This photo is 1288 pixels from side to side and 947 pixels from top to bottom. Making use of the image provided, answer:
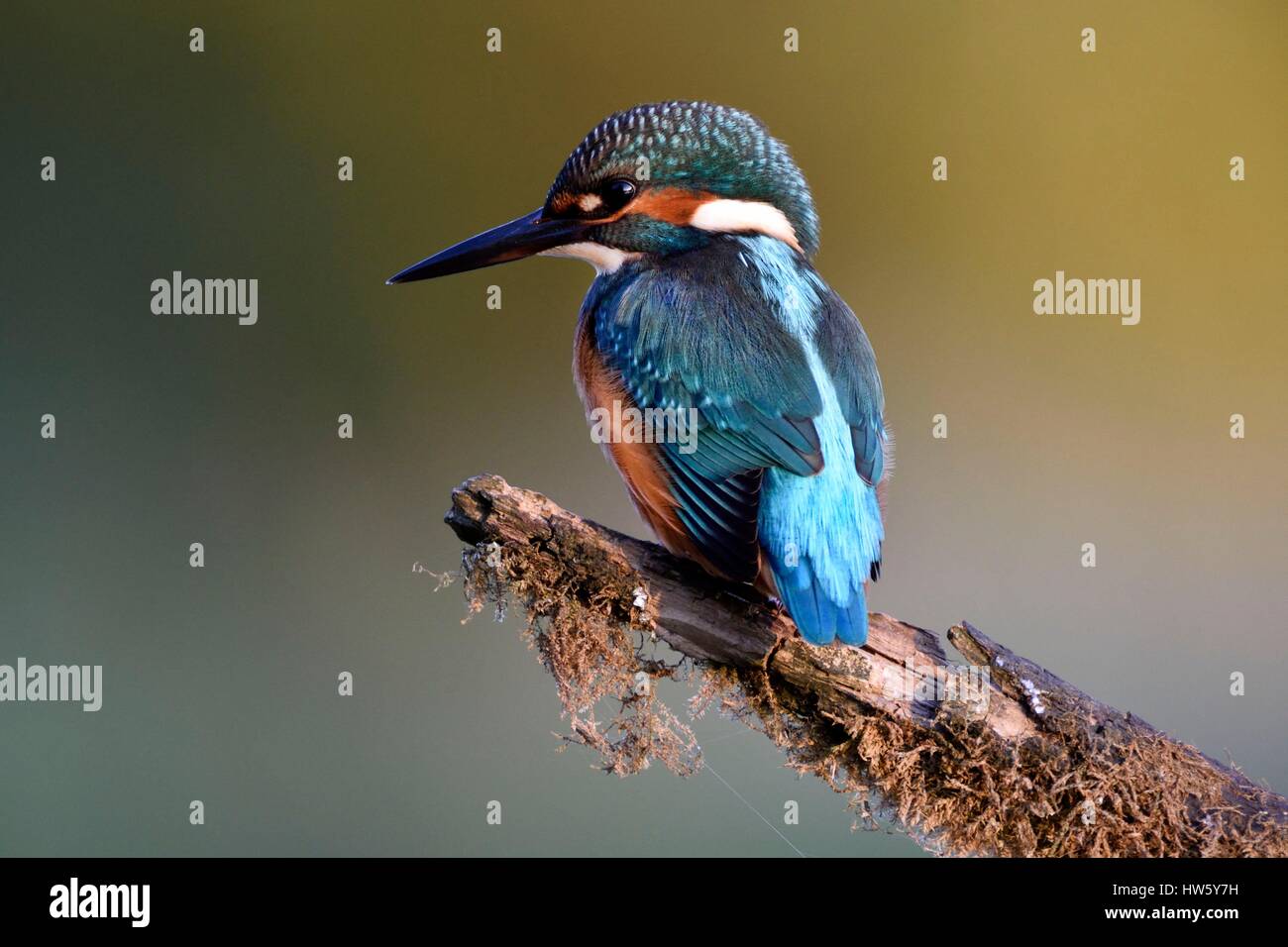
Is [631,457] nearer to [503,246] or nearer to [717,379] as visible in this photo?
[717,379]

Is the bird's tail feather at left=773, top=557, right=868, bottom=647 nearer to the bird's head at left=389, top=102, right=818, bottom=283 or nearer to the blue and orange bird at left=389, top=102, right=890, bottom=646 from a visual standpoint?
the blue and orange bird at left=389, top=102, right=890, bottom=646

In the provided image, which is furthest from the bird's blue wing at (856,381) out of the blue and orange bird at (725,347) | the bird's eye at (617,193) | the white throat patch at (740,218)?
the bird's eye at (617,193)

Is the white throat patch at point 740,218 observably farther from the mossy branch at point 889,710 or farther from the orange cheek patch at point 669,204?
the mossy branch at point 889,710

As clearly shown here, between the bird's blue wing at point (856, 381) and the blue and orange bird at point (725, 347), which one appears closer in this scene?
the blue and orange bird at point (725, 347)

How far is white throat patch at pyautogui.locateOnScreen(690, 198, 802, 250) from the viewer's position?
2.12 meters

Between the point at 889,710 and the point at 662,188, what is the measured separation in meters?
0.95

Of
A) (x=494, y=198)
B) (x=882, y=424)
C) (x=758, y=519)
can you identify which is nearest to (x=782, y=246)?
(x=882, y=424)

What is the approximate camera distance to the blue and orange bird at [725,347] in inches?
70.2

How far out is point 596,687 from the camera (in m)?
1.90

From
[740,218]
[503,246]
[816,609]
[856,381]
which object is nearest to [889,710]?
[816,609]

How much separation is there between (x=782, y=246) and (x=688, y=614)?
0.72 m

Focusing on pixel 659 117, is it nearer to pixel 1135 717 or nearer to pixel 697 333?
pixel 697 333

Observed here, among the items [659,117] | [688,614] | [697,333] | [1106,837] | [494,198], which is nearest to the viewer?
[1106,837]

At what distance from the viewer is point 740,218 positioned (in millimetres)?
2139
